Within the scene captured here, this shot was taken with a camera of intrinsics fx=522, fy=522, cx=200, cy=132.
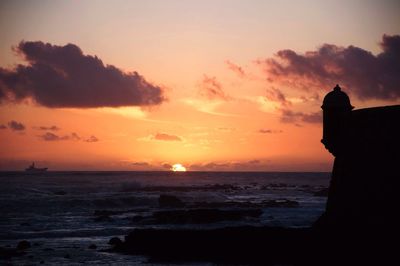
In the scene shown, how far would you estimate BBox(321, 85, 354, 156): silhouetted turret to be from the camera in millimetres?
23047

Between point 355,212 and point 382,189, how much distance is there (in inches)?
54.9

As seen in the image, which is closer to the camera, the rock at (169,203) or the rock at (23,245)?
the rock at (23,245)

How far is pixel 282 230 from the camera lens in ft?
113

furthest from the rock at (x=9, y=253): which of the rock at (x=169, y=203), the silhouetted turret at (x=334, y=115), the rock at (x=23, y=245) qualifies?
the rock at (x=169, y=203)

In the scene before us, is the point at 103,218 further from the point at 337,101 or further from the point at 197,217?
the point at 337,101

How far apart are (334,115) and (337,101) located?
0.64 metres

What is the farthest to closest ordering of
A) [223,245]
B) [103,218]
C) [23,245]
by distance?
[103,218]
[23,245]
[223,245]

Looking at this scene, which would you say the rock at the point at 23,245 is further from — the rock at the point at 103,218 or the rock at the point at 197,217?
the rock at the point at 103,218

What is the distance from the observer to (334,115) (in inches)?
918

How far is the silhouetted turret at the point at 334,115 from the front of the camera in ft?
75.6

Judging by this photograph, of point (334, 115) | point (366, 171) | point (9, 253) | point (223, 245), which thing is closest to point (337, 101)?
point (334, 115)

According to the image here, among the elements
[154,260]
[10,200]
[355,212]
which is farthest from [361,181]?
[10,200]

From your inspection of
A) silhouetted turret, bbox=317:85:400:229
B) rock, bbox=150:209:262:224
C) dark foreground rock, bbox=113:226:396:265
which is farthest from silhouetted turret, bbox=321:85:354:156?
rock, bbox=150:209:262:224

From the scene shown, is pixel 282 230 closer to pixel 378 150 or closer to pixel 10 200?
pixel 378 150
